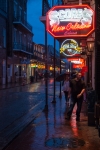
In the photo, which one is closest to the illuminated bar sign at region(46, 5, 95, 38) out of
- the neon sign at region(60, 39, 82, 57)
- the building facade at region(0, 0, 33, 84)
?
the neon sign at region(60, 39, 82, 57)

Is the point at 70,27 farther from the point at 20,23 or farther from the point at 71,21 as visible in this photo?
the point at 20,23

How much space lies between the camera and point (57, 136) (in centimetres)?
798

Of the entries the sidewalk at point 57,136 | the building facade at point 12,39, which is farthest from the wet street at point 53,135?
the building facade at point 12,39

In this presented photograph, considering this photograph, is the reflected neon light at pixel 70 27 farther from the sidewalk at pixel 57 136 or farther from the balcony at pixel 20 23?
the balcony at pixel 20 23

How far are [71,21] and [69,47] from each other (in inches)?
368

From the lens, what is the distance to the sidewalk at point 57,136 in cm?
694

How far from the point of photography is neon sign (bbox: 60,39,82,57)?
18992 mm

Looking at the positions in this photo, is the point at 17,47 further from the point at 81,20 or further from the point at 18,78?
the point at 81,20

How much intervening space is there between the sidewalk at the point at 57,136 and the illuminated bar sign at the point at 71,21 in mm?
2924

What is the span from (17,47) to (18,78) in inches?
207

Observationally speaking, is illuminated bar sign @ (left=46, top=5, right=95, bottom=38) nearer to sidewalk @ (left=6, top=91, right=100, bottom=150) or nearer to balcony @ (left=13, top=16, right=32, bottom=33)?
sidewalk @ (left=6, top=91, right=100, bottom=150)

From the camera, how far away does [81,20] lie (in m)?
9.66

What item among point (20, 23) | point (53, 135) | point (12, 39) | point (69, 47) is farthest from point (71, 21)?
point (20, 23)

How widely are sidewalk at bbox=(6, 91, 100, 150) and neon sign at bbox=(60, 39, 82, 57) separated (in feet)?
30.7
